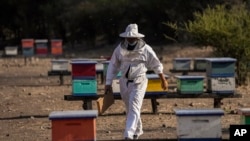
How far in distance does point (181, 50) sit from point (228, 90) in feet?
75.6

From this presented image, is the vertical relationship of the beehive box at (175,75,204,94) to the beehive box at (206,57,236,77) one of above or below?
below

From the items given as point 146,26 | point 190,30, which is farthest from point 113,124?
point 146,26

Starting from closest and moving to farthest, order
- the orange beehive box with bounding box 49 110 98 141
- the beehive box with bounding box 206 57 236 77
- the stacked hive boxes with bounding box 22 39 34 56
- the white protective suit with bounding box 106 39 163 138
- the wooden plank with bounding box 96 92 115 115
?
the orange beehive box with bounding box 49 110 98 141
the white protective suit with bounding box 106 39 163 138
the wooden plank with bounding box 96 92 115 115
the beehive box with bounding box 206 57 236 77
the stacked hive boxes with bounding box 22 39 34 56

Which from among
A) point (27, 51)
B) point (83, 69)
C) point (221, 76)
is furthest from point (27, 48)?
point (221, 76)

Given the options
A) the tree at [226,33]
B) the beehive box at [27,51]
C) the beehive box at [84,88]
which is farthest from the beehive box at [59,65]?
the beehive box at [27,51]

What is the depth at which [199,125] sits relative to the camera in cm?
902

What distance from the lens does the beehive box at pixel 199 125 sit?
8.95m

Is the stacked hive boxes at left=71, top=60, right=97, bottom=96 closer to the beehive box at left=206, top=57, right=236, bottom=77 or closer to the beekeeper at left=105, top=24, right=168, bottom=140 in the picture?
the beehive box at left=206, top=57, right=236, bottom=77

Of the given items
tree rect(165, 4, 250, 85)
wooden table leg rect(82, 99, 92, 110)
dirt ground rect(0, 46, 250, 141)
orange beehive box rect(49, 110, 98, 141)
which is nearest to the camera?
orange beehive box rect(49, 110, 98, 141)

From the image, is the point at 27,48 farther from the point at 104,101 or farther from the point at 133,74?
the point at 133,74

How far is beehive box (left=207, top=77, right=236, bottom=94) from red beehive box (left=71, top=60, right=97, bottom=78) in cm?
267

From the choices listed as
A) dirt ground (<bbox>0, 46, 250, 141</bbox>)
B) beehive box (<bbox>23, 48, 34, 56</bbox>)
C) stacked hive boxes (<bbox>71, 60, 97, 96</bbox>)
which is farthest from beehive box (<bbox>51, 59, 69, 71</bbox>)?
beehive box (<bbox>23, 48, 34, 56</bbox>)

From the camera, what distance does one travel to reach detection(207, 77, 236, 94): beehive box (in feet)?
48.2

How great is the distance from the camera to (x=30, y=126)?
13.4m
